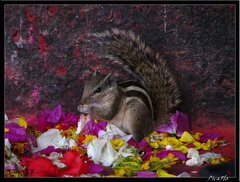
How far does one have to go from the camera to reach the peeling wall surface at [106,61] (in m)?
3.23

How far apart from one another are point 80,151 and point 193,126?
1071mm

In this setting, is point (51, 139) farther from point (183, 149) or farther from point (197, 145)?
point (197, 145)

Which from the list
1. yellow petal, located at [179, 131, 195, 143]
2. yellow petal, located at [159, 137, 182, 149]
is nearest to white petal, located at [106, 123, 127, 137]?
yellow petal, located at [159, 137, 182, 149]

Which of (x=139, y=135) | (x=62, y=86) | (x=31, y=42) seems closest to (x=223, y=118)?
(x=139, y=135)

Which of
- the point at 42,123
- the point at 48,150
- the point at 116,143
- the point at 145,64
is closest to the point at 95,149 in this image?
the point at 116,143

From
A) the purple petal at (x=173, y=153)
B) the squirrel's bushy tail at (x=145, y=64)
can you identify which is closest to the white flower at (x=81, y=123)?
the squirrel's bushy tail at (x=145, y=64)

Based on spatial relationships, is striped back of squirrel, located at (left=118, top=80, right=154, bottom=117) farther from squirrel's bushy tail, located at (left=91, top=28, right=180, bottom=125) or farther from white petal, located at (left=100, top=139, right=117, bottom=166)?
white petal, located at (left=100, top=139, right=117, bottom=166)

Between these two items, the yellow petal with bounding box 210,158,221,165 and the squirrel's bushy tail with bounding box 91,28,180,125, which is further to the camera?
the squirrel's bushy tail with bounding box 91,28,180,125

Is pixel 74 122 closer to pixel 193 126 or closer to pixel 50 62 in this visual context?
pixel 50 62

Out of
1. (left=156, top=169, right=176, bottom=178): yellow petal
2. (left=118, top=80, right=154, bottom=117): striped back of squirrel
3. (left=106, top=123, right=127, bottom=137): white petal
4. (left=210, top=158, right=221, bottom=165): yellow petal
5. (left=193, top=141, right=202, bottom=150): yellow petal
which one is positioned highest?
(left=118, top=80, right=154, bottom=117): striped back of squirrel

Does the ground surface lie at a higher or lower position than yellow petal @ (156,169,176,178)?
higher

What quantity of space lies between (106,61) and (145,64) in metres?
0.37

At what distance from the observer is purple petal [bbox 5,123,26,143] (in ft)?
9.22

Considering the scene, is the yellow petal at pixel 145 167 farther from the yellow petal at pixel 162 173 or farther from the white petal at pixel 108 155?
the white petal at pixel 108 155
